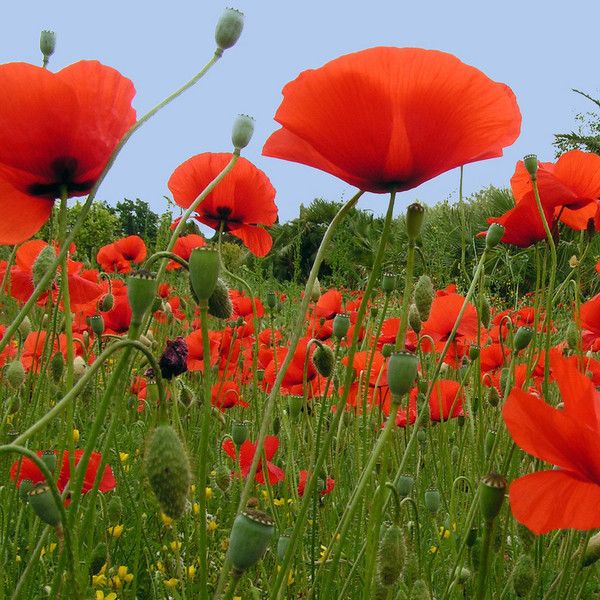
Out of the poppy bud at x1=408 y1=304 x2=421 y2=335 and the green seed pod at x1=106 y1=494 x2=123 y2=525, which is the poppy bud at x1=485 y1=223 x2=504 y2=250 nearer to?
the poppy bud at x1=408 y1=304 x2=421 y2=335

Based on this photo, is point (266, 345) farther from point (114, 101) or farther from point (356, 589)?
point (114, 101)

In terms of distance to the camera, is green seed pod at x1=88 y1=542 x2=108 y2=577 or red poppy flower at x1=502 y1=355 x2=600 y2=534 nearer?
red poppy flower at x1=502 y1=355 x2=600 y2=534

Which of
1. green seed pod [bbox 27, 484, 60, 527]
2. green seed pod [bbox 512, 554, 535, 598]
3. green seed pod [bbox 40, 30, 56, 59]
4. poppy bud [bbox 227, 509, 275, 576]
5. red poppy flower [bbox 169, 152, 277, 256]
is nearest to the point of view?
poppy bud [bbox 227, 509, 275, 576]

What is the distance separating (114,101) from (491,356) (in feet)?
6.11

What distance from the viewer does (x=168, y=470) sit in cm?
78

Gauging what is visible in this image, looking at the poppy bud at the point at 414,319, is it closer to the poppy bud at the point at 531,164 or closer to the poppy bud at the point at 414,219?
the poppy bud at the point at 531,164

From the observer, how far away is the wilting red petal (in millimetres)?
780

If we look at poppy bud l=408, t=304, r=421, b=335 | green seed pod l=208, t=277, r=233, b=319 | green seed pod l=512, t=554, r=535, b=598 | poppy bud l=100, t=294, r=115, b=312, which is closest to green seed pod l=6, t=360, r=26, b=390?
poppy bud l=100, t=294, r=115, b=312

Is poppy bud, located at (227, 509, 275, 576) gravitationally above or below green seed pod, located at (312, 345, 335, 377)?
below

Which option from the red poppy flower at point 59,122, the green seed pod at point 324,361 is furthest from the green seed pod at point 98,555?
the red poppy flower at point 59,122

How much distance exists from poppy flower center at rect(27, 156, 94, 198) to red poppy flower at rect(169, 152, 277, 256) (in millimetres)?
616

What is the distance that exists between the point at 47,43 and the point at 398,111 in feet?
2.70

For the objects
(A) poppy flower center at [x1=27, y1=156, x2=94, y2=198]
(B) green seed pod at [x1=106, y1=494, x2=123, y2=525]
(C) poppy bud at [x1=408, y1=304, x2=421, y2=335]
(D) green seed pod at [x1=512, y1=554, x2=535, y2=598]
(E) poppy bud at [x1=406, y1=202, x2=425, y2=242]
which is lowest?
(B) green seed pod at [x1=106, y1=494, x2=123, y2=525]

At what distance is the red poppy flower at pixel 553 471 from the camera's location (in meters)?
0.78
